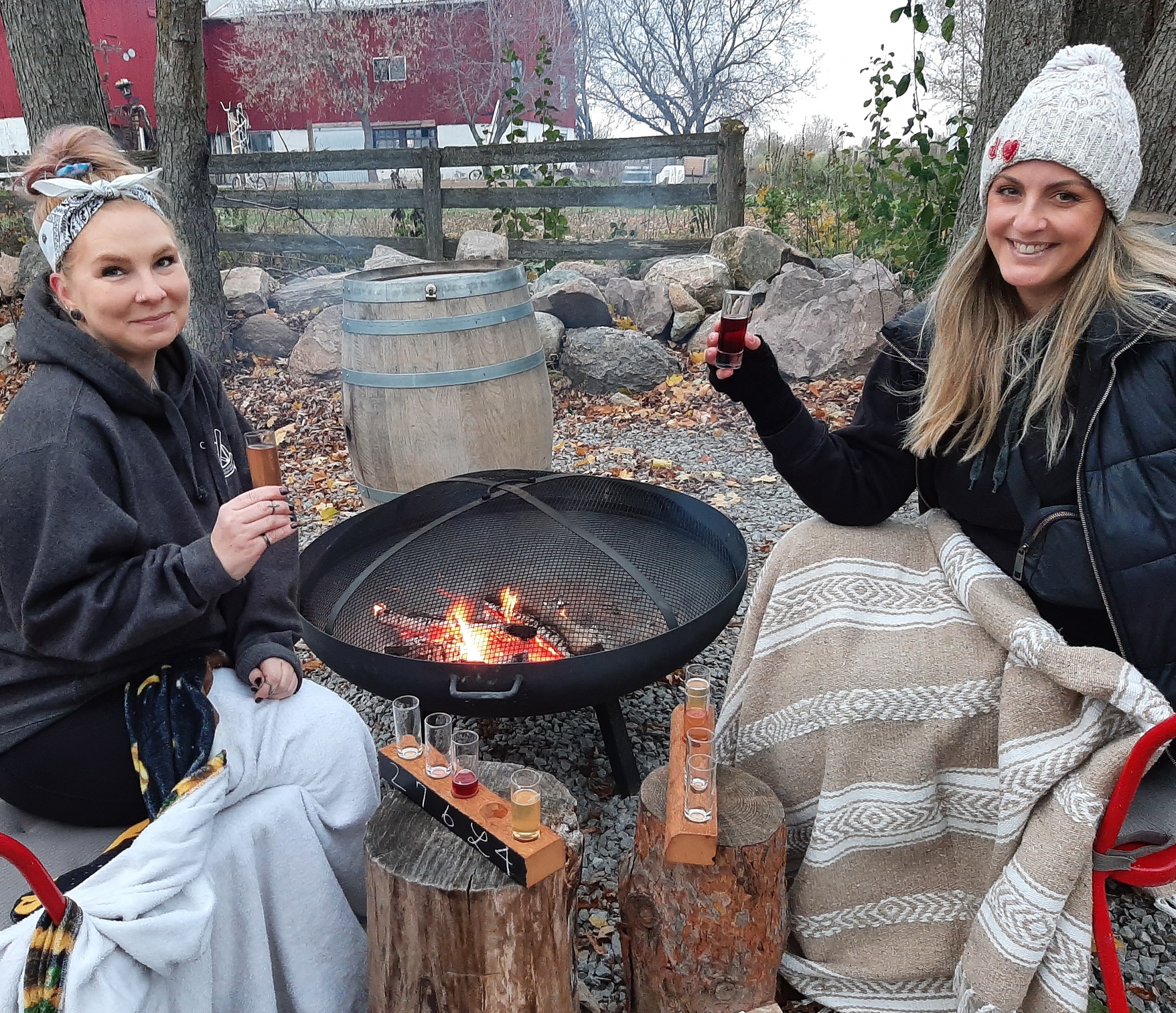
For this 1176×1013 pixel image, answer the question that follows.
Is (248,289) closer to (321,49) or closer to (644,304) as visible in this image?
(644,304)

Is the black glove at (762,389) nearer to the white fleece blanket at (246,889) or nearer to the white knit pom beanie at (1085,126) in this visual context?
the white knit pom beanie at (1085,126)

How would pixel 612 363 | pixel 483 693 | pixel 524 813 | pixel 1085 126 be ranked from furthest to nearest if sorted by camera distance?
pixel 612 363, pixel 483 693, pixel 1085 126, pixel 524 813

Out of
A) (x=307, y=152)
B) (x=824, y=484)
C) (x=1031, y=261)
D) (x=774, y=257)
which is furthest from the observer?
(x=307, y=152)

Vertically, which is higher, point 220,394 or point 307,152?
point 307,152

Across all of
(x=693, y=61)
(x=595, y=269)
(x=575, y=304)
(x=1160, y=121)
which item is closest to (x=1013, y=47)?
(x=1160, y=121)

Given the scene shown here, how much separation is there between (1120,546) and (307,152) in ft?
29.1

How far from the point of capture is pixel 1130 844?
1.65m

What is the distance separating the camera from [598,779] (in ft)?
8.91

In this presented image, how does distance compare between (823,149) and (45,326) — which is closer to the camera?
(45,326)

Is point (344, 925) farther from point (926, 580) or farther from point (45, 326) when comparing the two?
point (926, 580)

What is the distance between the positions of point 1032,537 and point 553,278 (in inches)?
243

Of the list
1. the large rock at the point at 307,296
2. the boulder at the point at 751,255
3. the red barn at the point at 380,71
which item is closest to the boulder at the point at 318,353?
the large rock at the point at 307,296

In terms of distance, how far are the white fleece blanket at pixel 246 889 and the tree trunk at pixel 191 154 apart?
5.35m

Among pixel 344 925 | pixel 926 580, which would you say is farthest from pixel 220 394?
pixel 926 580
